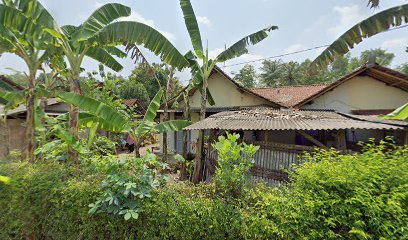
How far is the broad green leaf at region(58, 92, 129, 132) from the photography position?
169 inches

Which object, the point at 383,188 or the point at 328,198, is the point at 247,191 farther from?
the point at 383,188

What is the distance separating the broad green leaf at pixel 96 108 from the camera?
429cm

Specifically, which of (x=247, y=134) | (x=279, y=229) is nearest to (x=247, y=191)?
(x=279, y=229)

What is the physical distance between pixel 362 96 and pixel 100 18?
12.2 meters

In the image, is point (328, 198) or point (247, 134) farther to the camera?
point (247, 134)

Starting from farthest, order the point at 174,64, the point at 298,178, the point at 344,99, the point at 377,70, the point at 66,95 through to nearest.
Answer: the point at 344,99, the point at 377,70, the point at 174,64, the point at 66,95, the point at 298,178

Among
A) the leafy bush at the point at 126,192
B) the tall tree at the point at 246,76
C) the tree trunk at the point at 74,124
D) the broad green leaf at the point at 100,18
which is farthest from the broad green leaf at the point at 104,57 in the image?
the tall tree at the point at 246,76

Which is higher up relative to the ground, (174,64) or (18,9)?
(18,9)

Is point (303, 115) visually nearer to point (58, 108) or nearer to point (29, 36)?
point (29, 36)

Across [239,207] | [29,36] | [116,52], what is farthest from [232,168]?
[116,52]

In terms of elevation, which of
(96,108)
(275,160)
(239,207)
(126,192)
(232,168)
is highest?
(96,108)

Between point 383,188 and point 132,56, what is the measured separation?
7.04 m

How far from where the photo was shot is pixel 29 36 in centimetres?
471

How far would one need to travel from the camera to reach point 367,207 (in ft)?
7.06
